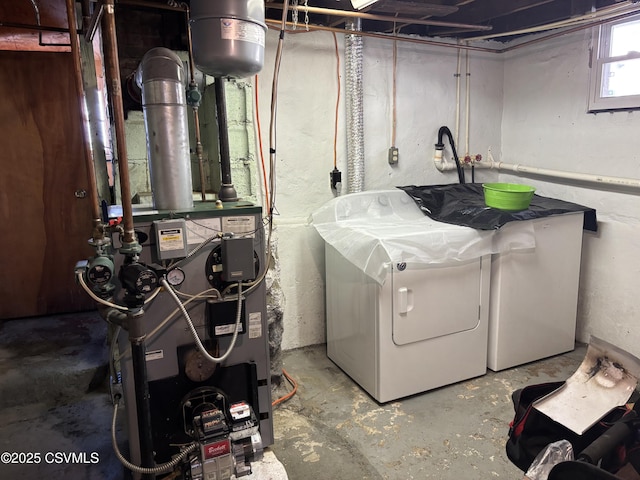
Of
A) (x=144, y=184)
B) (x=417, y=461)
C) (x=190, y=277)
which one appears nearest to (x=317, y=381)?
(x=417, y=461)

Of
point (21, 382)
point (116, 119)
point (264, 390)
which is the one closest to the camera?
point (116, 119)

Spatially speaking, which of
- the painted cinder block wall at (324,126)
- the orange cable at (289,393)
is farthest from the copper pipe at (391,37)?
the orange cable at (289,393)

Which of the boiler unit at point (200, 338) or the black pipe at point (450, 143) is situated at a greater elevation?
the black pipe at point (450, 143)

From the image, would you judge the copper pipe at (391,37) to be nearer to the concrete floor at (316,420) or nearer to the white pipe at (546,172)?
the white pipe at (546,172)

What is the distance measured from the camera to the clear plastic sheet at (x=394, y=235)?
7.88 feet

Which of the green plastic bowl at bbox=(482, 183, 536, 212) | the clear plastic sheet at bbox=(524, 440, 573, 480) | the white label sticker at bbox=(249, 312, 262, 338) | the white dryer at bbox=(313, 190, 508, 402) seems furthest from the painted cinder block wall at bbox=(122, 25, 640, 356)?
the clear plastic sheet at bbox=(524, 440, 573, 480)

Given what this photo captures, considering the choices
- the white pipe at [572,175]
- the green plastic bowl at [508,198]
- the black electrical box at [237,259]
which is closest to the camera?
the black electrical box at [237,259]

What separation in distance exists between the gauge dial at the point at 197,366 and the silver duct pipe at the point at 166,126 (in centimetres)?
59

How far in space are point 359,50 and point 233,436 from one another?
2409 mm

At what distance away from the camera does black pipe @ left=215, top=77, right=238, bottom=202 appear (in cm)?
198

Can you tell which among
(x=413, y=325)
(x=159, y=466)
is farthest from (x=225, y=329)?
(x=413, y=325)

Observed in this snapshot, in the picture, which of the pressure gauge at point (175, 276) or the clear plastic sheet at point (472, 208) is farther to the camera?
the clear plastic sheet at point (472, 208)

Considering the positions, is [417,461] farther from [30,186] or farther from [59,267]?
[30,186]

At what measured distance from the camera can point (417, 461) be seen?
2104 mm
